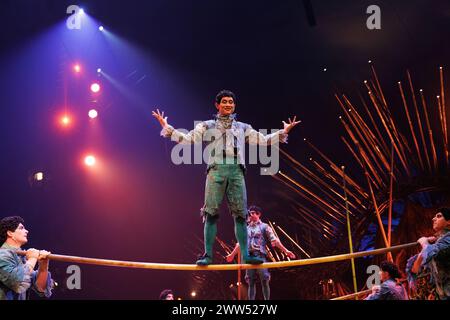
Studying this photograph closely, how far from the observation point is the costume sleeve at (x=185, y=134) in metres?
5.54

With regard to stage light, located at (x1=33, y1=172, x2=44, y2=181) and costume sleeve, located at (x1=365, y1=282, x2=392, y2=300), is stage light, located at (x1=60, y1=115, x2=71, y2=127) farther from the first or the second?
costume sleeve, located at (x1=365, y1=282, x2=392, y2=300)

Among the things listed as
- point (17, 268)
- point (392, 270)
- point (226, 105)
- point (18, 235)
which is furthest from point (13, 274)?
point (392, 270)

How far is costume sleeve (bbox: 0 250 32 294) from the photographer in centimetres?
464

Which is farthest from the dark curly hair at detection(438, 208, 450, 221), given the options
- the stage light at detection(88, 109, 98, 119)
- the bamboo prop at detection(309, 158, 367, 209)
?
the stage light at detection(88, 109, 98, 119)

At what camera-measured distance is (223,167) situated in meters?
5.54

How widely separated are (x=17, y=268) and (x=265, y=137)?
295 cm

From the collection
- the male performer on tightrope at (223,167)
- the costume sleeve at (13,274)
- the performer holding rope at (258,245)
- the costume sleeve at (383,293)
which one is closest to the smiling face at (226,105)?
the male performer on tightrope at (223,167)

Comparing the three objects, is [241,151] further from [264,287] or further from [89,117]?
[89,117]

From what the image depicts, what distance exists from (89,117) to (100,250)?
10.5ft

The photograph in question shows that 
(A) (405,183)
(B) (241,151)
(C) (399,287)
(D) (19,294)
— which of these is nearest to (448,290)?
(C) (399,287)

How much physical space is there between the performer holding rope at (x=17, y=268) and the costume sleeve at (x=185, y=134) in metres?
1.75

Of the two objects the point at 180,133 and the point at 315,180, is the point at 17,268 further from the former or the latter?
the point at 315,180

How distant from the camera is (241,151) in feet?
18.6

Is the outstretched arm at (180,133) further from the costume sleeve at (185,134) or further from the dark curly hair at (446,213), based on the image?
the dark curly hair at (446,213)
